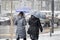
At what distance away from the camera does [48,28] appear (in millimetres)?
12500

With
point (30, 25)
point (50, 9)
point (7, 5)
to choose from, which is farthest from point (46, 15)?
point (30, 25)

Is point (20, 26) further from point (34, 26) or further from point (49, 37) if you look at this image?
point (49, 37)

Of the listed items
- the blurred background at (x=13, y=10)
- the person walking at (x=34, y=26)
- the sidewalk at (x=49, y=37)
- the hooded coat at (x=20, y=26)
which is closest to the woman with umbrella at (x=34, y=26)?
the person walking at (x=34, y=26)

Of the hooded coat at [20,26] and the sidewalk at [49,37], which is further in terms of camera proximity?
the sidewalk at [49,37]

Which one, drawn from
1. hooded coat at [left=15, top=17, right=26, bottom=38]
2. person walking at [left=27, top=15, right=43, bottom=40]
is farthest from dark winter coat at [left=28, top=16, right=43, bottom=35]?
hooded coat at [left=15, top=17, right=26, bottom=38]

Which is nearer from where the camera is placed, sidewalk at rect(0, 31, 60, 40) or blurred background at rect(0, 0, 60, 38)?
blurred background at rect(0, 0, 60, 38)

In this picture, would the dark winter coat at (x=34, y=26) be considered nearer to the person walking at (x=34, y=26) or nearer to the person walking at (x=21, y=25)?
the person walking at (x=34, y=26)

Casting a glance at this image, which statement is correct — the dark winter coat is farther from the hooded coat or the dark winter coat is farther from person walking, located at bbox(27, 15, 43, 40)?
the hooded coat

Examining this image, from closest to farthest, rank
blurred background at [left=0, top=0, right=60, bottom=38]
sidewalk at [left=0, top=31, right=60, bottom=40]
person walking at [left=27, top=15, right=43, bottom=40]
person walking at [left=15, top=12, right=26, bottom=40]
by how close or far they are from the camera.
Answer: person walking at [left=27, top=15, right=43, bottom=40] < person walking at [left=15, top=12, right=26, bottom=40] < blurred background at [left=0, top=0, right=60, bottom=38] < sidewalk at [left=0, top=31, right=60, bottom=40]

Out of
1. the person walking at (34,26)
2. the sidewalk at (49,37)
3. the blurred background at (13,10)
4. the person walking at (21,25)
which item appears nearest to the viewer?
the person walking at (34,26)

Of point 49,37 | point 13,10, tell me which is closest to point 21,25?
point 13,10

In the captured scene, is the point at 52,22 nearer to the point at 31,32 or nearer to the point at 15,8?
the point at 15,8

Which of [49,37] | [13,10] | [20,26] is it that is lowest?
[49,37]

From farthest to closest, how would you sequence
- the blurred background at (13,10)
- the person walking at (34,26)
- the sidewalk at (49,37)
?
the sidewalk at (49,37) → the blurred background at (13,10) → the person walking at (34,26)
